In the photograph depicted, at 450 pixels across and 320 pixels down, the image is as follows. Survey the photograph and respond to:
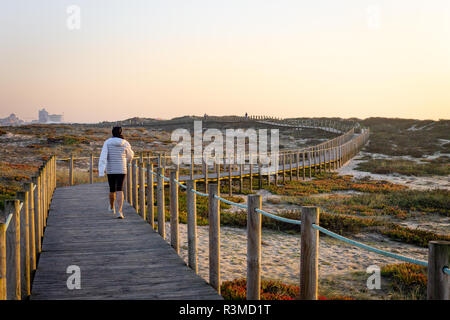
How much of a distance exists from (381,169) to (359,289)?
81.4 feet

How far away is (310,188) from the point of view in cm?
2248

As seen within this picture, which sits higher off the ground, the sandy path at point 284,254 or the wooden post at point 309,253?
the wooden post at point 309,253

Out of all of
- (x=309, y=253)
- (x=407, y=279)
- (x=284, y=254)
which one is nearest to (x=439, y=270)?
(x=309, y=253)

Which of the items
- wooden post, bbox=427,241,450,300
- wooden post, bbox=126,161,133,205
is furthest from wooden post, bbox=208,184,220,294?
wooden post, bbox=126,161,133,205

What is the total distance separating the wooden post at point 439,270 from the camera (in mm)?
2432

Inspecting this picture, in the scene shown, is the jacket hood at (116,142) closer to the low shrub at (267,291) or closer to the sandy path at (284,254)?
A: the sandy path at (284,254)

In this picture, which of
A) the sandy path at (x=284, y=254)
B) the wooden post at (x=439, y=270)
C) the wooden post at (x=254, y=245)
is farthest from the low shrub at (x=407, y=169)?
the wooden post at (x=439, y=270)

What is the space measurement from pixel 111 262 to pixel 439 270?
4994 millimetres

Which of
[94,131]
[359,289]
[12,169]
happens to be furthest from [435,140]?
[359,289]

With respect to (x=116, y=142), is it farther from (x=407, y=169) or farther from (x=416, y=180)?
(x=407, y=169)

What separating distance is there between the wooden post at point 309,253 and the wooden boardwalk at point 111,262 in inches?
62.1

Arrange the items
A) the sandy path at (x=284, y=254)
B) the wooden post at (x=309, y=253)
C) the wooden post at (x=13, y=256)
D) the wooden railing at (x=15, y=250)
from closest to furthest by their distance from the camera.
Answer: the wooden railing at (x=15, y=250) < the wooden post at (x=309, y=253) < the wooden post at (x=13, y=256) < the sandy path at (x=284, y=254)
